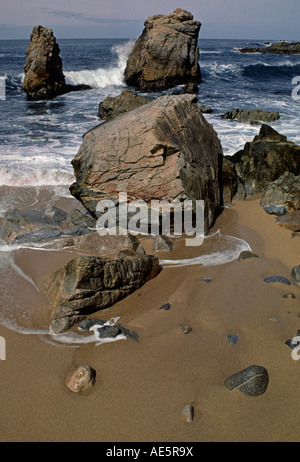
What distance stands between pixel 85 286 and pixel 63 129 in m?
10.7

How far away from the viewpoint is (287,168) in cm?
729

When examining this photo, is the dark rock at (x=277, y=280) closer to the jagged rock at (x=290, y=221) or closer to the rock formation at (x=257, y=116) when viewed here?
the jagged rock at (x=290, y=221)

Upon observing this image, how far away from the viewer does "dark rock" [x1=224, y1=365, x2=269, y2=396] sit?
9.62 ft

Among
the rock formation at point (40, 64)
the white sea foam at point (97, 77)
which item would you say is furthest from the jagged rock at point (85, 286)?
the white sea foam at point (97, 77)

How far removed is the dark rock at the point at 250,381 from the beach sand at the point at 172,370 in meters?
0.05

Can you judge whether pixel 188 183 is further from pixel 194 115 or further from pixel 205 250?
pixel 194 115

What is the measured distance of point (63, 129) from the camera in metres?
13.3

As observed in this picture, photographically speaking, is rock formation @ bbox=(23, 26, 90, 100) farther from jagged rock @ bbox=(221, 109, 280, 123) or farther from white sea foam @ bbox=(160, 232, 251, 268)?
white sea foam @ bbox=(160, 232, 251, 268)

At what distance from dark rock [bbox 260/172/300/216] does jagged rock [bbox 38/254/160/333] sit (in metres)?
3.06

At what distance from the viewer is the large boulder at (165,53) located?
2455cm

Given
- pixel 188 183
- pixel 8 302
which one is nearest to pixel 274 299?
pixel 188 183

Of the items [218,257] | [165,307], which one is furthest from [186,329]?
[218,257]

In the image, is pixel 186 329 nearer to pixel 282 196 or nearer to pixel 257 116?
pixel 282 196
